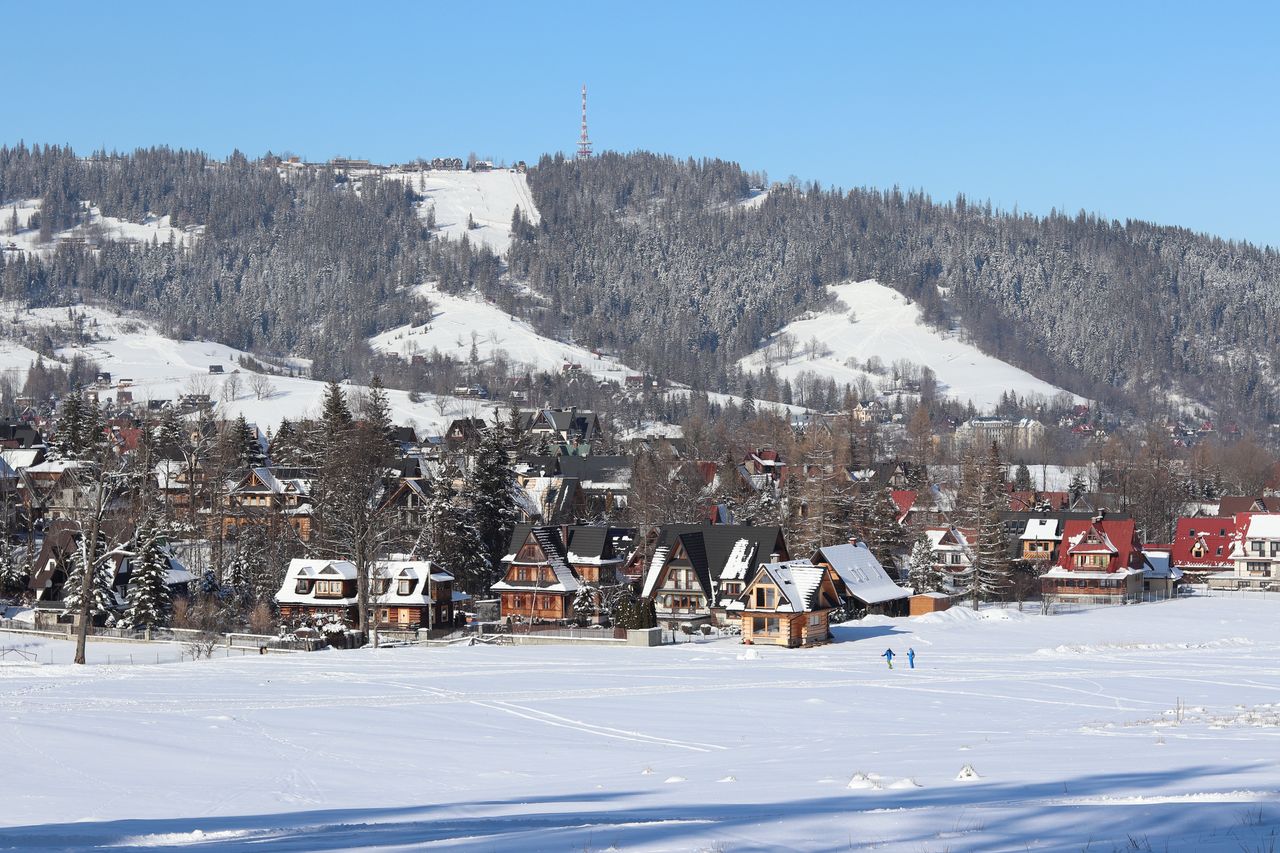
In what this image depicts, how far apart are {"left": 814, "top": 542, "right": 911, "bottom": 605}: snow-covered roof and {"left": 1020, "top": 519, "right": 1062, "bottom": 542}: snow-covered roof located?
22.8m

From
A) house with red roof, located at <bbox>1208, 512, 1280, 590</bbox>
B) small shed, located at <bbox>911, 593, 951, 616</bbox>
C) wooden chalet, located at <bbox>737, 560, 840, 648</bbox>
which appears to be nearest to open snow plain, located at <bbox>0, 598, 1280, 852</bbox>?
wooden chalet, located at <bbox>737, 560, 840, 648</bbox>

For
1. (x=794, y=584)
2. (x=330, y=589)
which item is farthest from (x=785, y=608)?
(x=330, y=589)

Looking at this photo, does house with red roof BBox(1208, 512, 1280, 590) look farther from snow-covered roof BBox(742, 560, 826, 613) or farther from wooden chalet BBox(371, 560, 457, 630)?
wooden chalet BBox(371, 560, 457, 630)

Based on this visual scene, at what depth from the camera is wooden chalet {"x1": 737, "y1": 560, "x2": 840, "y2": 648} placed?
49.3 metres

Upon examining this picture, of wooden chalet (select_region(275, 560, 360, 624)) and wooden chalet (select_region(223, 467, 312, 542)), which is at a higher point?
wooden chalet (select_region(223, 467, 312, 542))

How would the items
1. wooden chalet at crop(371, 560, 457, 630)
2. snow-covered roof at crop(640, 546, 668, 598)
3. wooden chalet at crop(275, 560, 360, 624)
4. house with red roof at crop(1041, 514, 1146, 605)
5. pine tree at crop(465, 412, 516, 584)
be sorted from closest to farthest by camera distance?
wooden chalet at crop(371, 560, 457, 630) → wooden chalet at crop(275, 560, 360, 624) → snow-covered roof at crop(640, 546, 668, 598) → pine tree at crop(465, 412, 516, 584) → house with red roof at crop(1041, 514, 1146, 605)

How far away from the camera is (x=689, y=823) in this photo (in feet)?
42.0

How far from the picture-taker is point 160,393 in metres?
188

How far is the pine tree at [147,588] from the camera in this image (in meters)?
49.5

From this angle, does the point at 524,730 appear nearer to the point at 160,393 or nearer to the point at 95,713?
the point at 95,713

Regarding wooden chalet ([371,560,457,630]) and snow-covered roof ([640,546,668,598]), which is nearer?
wooden chalet ([371,560,457,630])

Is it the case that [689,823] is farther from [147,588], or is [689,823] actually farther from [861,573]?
[861,573]

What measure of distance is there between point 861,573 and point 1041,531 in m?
26.7

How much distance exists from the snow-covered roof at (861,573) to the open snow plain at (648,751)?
38.0ft
